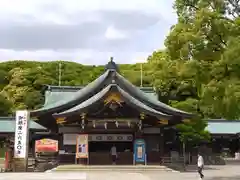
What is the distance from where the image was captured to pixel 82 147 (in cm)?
2927

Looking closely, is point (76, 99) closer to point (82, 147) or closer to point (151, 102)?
point (82, 147)

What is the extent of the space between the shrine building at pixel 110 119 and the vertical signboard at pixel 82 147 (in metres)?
0.69

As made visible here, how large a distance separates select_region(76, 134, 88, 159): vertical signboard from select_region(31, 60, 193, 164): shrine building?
2.27ft

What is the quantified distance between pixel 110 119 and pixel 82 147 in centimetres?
266

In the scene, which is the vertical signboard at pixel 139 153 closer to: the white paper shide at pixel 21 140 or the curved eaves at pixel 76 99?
the curved eaves at pixel 76 99

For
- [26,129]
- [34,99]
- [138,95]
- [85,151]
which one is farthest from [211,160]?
[34,99]

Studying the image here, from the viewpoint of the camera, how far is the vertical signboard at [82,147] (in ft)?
95.7

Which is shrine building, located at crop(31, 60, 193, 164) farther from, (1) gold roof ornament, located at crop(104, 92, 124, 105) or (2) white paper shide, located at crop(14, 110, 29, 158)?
(2) white paper shide, located at crop(14, 110, 29, 158)

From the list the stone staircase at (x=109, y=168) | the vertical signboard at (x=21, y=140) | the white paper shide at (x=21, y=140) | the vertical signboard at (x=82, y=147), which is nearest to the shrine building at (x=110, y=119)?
the vertical signboard at (x=82, y=147)

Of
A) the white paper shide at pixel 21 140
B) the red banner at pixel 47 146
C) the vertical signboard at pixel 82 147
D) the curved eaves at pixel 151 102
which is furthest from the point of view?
the red banner at pixel 47 146

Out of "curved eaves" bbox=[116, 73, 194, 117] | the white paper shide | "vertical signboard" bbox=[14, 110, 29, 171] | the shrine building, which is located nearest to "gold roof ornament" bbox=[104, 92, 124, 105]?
the shrine building

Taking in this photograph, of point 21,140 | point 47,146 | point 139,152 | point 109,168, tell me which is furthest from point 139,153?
point 21,140

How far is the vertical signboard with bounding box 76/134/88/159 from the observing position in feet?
95.7

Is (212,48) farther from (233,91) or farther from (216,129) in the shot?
(216,129)
